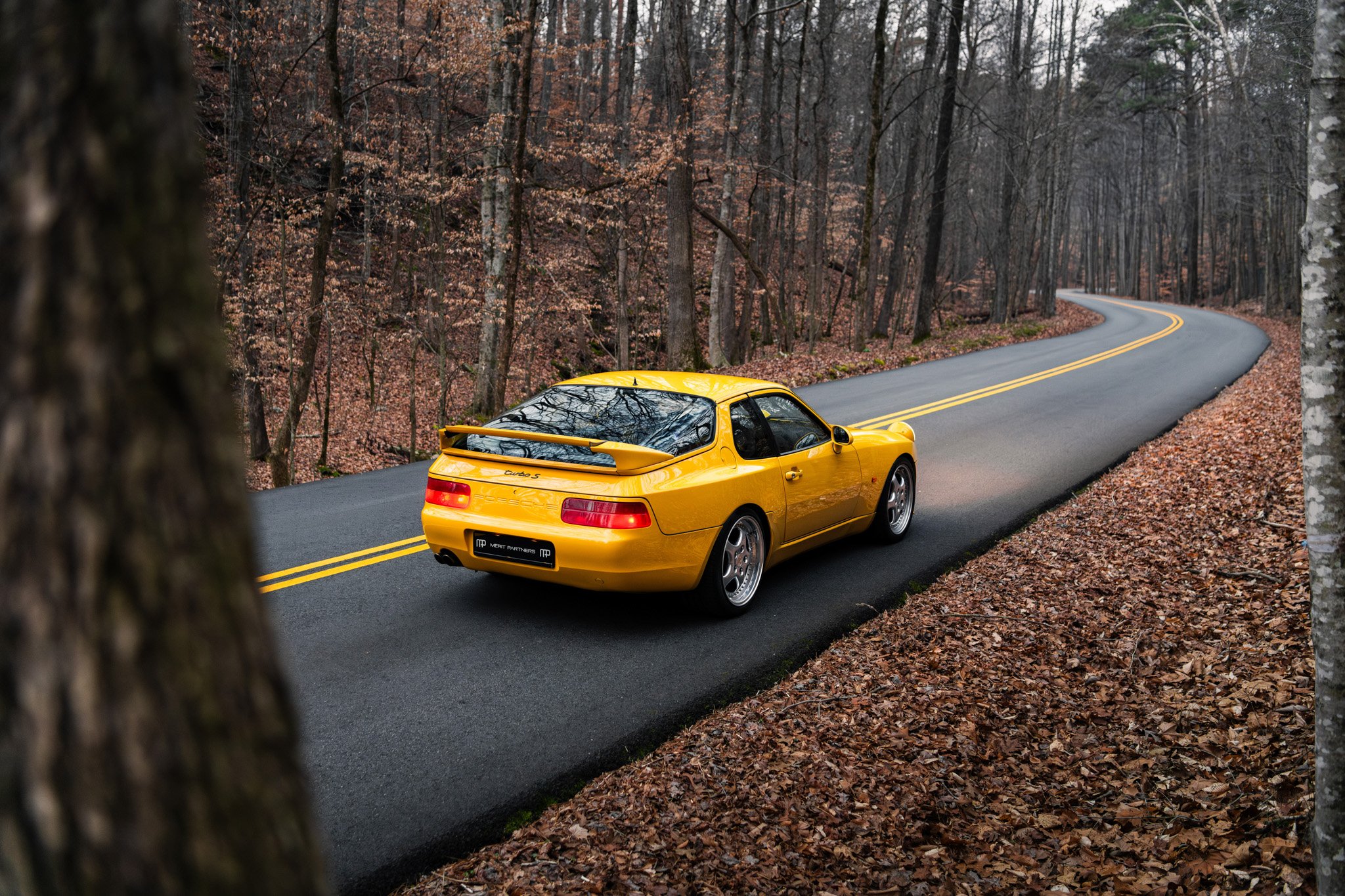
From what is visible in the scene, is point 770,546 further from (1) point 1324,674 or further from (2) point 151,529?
Result: (2) point 151,529

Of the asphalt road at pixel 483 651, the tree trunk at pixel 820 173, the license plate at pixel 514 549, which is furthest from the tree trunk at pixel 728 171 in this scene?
the license plate at pixel 514 549

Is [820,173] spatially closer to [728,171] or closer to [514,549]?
[728,171]

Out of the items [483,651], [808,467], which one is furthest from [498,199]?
[483,651]

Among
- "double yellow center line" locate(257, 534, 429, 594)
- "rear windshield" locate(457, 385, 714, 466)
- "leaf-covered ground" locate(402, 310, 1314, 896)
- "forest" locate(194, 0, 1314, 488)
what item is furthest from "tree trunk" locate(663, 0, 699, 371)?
"leaf-covered ground" locate(402, 310, 1314, 896)

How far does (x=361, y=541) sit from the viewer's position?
7582 millimetres

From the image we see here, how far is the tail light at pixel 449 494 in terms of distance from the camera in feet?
19.5

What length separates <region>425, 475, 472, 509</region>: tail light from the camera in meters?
5.95

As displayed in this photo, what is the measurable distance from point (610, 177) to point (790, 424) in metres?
18.1

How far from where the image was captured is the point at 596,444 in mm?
5707

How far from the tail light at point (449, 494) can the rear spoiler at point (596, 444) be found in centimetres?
26

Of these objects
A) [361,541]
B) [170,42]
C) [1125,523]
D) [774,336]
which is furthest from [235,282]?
[774,336]

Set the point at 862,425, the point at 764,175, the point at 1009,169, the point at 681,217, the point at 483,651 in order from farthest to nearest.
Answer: the point at 1009,169 < the point at 764,175 < the point at 681,217 < the point at 862,425 < the point at 483,651

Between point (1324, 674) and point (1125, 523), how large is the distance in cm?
563

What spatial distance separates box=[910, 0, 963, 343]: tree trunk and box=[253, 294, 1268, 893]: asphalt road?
19.9m
